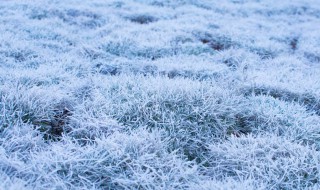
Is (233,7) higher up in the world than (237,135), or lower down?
higher up

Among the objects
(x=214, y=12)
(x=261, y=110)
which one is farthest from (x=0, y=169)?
(x=214, y=12)

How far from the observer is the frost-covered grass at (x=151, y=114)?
2.05 m

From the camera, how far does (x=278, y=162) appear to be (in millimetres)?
2193

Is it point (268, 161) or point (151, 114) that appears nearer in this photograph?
point (268, 161)

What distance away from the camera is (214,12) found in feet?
26.7

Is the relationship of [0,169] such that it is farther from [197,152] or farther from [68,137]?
[197,152]

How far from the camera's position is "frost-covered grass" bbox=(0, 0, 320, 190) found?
2053 mm

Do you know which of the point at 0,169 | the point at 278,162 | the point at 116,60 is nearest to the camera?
the point at 0,169

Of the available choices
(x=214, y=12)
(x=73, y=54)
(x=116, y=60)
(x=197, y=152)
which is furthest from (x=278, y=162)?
(x=214, y=12)

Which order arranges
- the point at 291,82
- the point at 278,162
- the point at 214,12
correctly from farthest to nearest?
the point at 214,12 → the point at 291,82 → the point at 278,162

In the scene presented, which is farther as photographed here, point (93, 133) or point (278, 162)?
point (93, 133)

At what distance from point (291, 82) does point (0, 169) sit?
3.15m

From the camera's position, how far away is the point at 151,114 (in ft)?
8.61

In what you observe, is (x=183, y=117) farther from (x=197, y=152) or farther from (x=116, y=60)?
(x=116, y=60)
